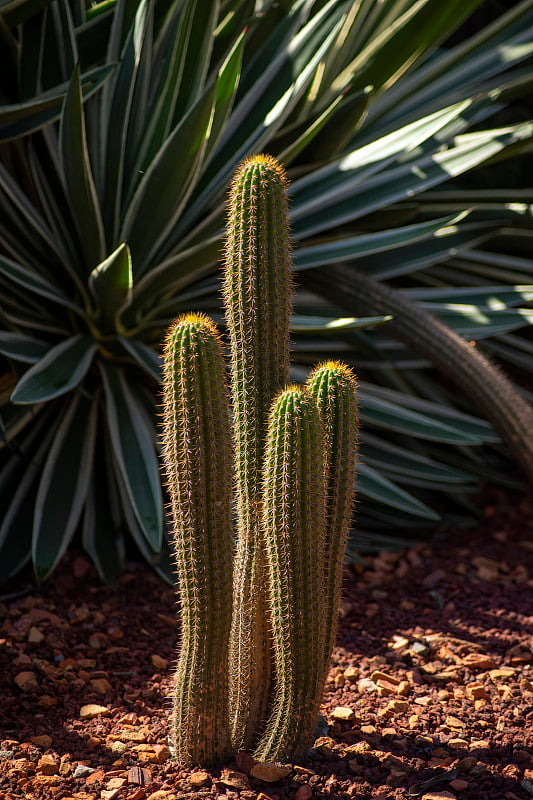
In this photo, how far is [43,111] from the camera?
7.13 ft

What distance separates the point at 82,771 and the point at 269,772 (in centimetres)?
33

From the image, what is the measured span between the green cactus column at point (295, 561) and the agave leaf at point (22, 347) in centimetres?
90

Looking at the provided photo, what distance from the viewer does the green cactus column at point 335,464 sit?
1471 millimetres

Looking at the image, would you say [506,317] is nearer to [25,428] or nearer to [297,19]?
[297,19]

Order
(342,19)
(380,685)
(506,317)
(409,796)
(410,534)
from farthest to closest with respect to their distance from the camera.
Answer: (410,534)
(506,317)
(342,19)
(380,685)
(409,796)

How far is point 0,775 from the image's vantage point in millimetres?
1455

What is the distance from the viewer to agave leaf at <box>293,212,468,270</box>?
7.62ft

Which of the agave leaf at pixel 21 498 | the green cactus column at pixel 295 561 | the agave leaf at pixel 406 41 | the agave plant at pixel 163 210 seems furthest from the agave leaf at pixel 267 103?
the green cactus column at pixel 295 561

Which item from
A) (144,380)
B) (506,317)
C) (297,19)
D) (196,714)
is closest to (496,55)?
(297,19)

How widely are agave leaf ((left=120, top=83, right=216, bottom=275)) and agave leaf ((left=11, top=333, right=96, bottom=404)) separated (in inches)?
10.3

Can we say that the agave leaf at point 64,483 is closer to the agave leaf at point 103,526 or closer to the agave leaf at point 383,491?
the agave leaf at point 103,526

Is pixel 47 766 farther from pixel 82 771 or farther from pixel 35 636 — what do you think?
pixel 35 636

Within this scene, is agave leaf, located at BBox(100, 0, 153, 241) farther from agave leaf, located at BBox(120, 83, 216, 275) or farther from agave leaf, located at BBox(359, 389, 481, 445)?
agave leaf, located at BBox(359, 389, 481, 445)

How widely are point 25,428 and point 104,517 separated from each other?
33 centimetres
